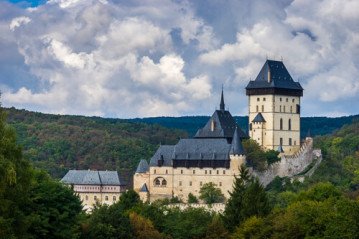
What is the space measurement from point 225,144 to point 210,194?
6163mm

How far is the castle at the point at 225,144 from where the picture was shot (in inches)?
4343

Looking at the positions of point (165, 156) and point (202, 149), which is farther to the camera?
point (165, 156)

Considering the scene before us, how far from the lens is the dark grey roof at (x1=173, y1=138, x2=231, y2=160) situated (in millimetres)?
110688

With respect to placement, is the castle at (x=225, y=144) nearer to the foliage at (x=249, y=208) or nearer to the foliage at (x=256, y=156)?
the foliage at (x=256, y=156)

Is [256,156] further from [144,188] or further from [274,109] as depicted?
[144,188]

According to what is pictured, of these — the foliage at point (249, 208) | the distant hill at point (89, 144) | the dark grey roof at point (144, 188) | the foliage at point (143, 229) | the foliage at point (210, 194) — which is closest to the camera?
the foliage at point (143, 229)

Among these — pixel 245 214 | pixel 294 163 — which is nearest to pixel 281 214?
pixel 245 214

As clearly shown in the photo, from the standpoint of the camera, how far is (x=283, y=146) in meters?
121

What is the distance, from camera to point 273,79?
121312 mm

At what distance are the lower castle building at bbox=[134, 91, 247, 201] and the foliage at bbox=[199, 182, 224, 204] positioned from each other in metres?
0.68

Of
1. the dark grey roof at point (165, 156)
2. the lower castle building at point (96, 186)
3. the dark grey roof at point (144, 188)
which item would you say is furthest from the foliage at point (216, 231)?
the lower castle building at point (96, 186)

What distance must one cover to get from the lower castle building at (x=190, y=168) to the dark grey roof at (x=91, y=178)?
23.7ft

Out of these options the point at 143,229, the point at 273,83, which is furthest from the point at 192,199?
the point at 143,229

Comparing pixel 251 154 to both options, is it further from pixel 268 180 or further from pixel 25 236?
pixel 25 236
